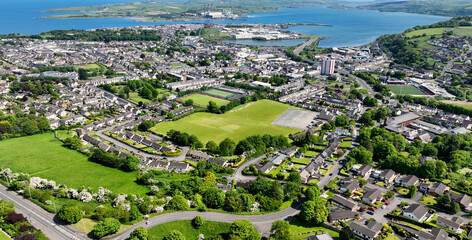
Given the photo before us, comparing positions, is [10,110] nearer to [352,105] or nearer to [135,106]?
[135,106]

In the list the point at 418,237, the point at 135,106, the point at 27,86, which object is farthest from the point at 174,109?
the point at 418,237

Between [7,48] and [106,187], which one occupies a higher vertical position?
[7,48]

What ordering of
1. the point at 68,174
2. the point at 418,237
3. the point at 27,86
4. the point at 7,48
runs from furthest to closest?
the point at 7,48 → the point at 27,86 → the point at 68,174 → the point at 418,237

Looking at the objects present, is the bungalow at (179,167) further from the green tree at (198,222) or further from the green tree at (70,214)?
the green tree at (70,214)

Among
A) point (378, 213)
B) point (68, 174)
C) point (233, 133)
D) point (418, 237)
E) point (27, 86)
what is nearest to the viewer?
point (418, 237)

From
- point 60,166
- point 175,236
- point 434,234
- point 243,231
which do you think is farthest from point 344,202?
point 60,166

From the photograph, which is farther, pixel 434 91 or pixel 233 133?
pixel 434 91

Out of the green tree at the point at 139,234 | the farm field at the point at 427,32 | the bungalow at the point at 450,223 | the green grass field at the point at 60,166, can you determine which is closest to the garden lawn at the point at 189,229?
the green tree at the point at 139,234
